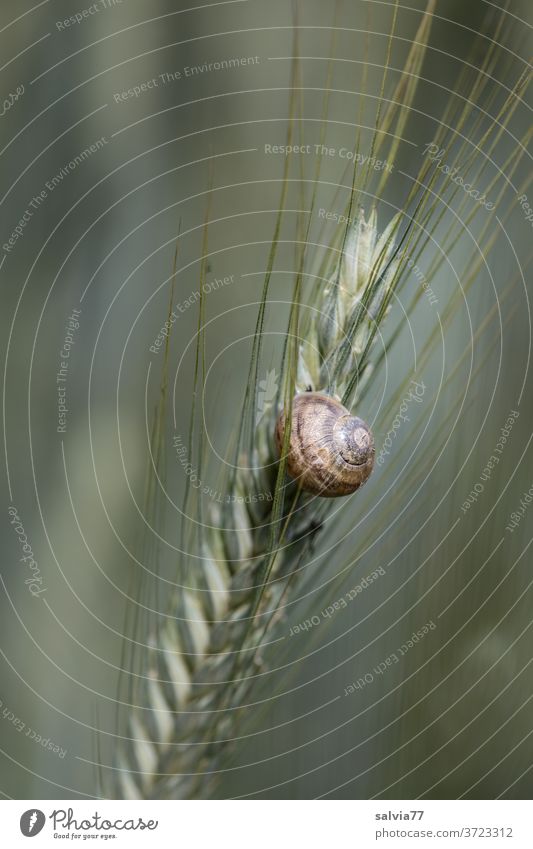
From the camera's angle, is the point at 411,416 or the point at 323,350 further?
the point at 411,416

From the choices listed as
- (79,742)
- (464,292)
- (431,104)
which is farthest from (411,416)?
(79,742)
